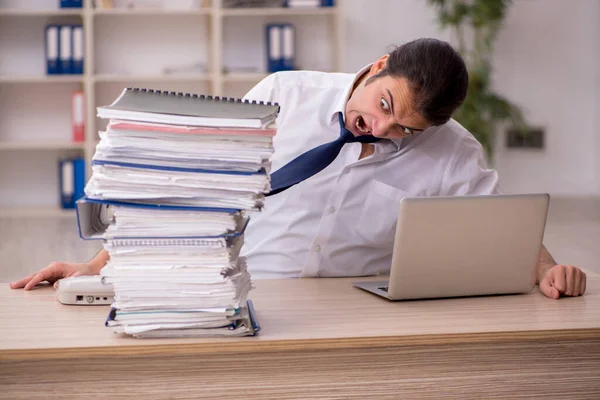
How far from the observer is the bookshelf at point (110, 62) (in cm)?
596

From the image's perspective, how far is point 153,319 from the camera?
1155 mm

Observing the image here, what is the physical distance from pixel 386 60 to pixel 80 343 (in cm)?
89

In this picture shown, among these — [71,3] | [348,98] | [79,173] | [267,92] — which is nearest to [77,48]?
[71,3]

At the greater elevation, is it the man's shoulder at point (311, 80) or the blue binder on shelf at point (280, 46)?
the blue binder on shelf at point (280, 46)

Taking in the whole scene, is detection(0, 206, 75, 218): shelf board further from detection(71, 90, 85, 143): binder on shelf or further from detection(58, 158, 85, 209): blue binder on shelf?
detection(71, 90, 85, 143): binder on shelf

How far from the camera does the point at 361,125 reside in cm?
179

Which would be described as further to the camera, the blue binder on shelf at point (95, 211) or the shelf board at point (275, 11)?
the shelf board at point (275, 11)

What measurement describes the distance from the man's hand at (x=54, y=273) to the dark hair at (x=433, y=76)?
2.42ft

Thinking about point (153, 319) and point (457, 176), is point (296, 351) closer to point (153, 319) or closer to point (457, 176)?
point (153, 319)

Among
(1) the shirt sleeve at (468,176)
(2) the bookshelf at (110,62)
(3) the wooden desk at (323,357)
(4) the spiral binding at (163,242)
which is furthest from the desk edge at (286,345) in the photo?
(2) the bookshelf at (110,62)

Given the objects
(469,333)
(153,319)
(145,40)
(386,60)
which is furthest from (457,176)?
(145,40)

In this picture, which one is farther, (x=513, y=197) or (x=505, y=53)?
(x=505, y=53)

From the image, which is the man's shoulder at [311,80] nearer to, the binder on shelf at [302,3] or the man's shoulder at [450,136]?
the man's shoulder at [450,136]

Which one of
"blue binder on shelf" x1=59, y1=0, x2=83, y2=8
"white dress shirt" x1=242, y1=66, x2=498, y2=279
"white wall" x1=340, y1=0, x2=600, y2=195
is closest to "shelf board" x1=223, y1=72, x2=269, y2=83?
"blue binder on shelf" x1=59, y1=0, x2=83, y2=8
